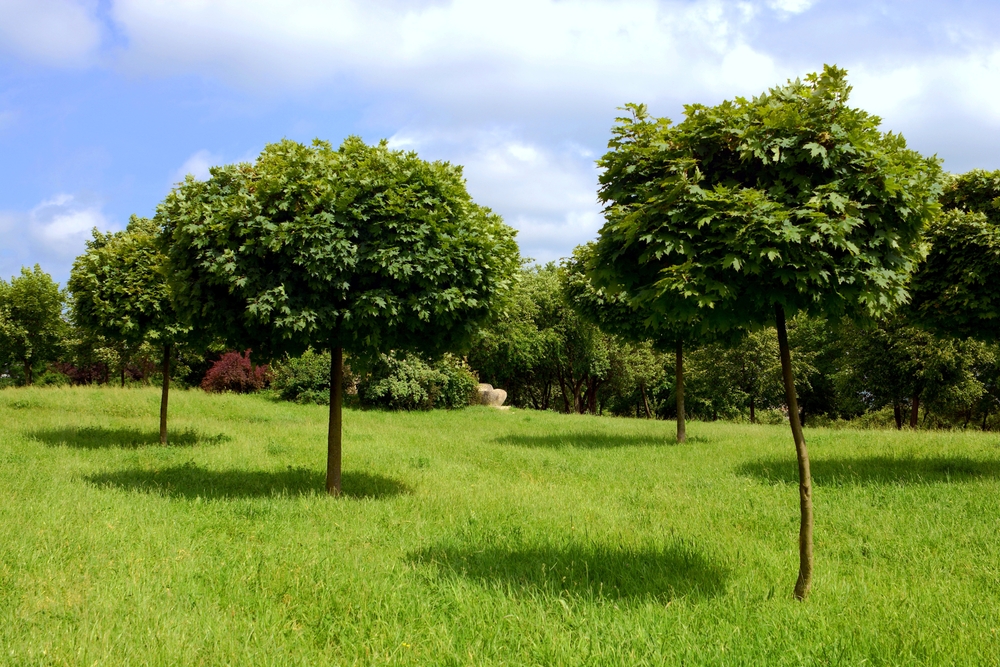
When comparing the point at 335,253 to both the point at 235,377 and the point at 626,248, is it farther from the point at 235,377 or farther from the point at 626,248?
the point at 235,377

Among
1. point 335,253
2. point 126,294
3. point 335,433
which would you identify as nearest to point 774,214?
point 335,253

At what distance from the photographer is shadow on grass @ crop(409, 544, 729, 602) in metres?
6.59

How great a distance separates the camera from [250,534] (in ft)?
28.1

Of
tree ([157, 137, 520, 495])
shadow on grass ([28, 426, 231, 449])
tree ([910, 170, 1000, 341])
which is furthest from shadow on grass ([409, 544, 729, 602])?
shadow on grass ([28, 426, 231, 449])

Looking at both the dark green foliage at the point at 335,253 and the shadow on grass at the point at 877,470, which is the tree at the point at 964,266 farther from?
the dark green foliage at the point at 335,253

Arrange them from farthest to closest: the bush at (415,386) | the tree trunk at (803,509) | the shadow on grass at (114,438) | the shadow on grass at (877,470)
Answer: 1. the bush at (415,386)
2. the shadow on grass at (114,438)
3. the shadow on grass at (877,470)
4. the tree trunk at (803,509)

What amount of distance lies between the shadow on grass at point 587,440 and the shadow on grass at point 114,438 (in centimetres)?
871

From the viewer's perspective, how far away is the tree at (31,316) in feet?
142

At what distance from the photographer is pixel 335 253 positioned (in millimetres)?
9938

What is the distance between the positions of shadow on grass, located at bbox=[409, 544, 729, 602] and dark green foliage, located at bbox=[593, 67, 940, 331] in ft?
9.03

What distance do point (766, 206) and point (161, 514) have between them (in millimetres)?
9023

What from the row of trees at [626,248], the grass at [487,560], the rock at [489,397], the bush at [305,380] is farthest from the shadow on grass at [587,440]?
the rock at [489,397]

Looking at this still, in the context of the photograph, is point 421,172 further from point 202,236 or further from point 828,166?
point 828,166

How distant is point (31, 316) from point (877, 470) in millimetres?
50418
